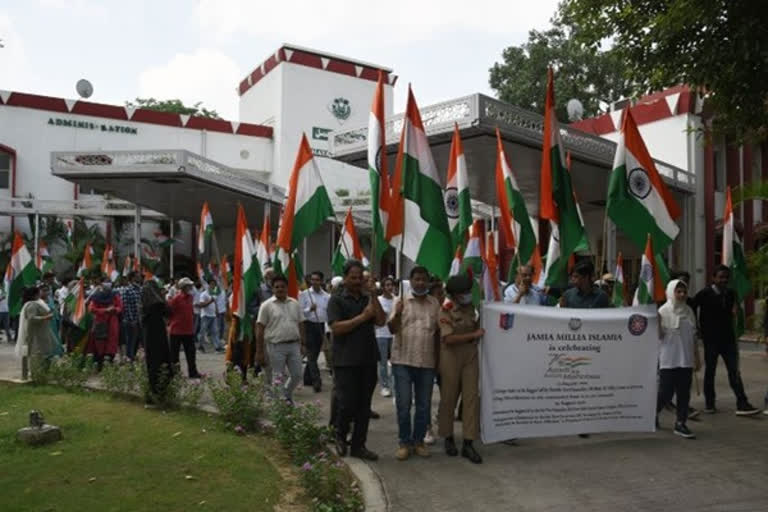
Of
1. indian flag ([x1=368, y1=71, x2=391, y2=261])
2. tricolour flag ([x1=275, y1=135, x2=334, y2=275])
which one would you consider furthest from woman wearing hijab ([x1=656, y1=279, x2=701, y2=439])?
tricolour flag ([x1=275, y1=135, x2=334, y2=275])

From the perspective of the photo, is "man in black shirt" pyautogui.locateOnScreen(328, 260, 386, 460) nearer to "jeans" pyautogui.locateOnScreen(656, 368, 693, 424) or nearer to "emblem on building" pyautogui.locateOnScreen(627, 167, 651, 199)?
"emblem on building" pyautogui.locateOnScreen(627, 167, 651, 199)

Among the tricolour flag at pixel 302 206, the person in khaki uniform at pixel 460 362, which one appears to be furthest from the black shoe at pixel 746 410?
the tricolour flag at pixel 302 206

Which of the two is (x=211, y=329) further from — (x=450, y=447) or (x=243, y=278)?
(x=450, y=447)

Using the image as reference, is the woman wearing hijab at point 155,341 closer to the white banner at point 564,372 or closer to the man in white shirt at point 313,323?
the man in white shirt at point 313,323

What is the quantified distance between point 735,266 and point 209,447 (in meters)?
7.05

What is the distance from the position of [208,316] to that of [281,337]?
31.3 ft

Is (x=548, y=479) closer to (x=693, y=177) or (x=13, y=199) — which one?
(x=693, y=177)

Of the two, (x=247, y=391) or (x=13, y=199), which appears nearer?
(x=247, y=391)

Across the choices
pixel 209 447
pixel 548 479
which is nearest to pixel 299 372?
pixel 209 447

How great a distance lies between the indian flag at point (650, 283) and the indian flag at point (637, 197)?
0.80 meters

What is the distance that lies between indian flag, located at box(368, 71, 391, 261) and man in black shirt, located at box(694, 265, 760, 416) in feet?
13.0

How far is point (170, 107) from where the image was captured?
41.8 metres

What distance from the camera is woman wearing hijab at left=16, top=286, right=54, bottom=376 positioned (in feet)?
33.2

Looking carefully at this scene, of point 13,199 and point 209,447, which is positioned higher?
point 13,199
